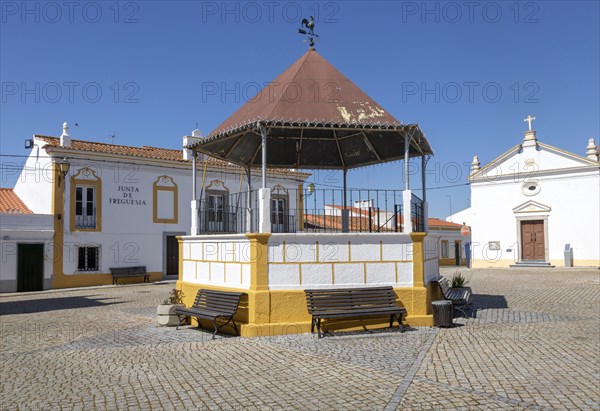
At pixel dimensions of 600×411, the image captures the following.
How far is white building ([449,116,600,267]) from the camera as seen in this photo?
94.5 feet

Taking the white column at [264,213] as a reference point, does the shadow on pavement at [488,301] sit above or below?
below

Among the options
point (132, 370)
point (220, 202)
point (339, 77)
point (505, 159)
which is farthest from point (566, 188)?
point (132, 370)

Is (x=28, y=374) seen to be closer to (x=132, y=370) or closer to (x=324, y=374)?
(x=132, y=370)

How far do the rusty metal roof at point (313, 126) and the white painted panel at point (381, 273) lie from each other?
Answer: 265 centimetres

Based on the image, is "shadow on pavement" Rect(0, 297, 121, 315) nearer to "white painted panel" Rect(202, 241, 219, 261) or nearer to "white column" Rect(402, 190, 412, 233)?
"white painted panel" Rect(202, 241, 219, 261)

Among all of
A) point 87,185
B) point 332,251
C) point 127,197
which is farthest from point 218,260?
point 127,197

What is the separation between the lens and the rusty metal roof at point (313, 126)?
394 inches

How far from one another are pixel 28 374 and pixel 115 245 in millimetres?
17189

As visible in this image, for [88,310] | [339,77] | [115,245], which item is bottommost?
[88,310]

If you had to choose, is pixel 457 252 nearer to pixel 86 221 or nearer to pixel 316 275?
pixel 86 221

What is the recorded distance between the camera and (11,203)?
2239 cm

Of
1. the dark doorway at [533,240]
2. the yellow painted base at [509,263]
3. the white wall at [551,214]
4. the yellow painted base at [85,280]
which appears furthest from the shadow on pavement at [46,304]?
the dark doorway at [533,240]

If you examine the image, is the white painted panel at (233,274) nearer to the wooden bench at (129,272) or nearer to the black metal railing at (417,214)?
the black metal railing at (417,214)

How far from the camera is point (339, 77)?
11461 millimetres
